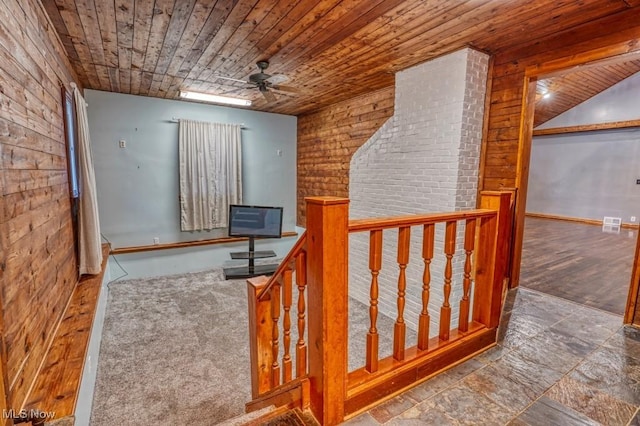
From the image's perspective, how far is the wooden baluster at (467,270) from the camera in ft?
5.59

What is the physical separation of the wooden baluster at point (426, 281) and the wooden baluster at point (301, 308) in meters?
0.60

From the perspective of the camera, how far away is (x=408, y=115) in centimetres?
353

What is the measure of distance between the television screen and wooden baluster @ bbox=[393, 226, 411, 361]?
12.5 feet

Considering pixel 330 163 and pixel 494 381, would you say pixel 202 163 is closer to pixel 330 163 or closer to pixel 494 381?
pixel 330 163

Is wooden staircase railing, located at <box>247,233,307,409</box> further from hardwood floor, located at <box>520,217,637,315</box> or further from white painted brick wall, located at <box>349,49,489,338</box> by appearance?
hardwood floor, located at <box>520,217,637,315</box>

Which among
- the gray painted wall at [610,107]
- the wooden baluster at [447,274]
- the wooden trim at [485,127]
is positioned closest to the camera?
the wooden baluster at [447,274]

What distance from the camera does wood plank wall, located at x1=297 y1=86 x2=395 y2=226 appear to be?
174 inches

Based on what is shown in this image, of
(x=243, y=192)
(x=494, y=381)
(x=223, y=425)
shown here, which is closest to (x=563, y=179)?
(x=243, y=192)

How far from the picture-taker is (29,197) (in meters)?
1.77

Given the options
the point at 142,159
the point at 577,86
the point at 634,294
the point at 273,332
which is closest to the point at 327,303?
the point at 273,332

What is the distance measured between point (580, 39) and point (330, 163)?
3.51m

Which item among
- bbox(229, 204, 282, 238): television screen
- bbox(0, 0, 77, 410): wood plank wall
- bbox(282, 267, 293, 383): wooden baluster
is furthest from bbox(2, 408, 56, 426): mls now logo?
bbox(229, 204, 282, 238): television screen

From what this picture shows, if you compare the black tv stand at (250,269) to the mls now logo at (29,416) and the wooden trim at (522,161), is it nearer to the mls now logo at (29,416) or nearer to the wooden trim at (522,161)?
the wooden trim at (522,161)

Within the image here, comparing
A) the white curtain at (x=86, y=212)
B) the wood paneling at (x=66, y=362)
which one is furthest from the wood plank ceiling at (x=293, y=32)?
the wood paneling at (x=66, y=362)
